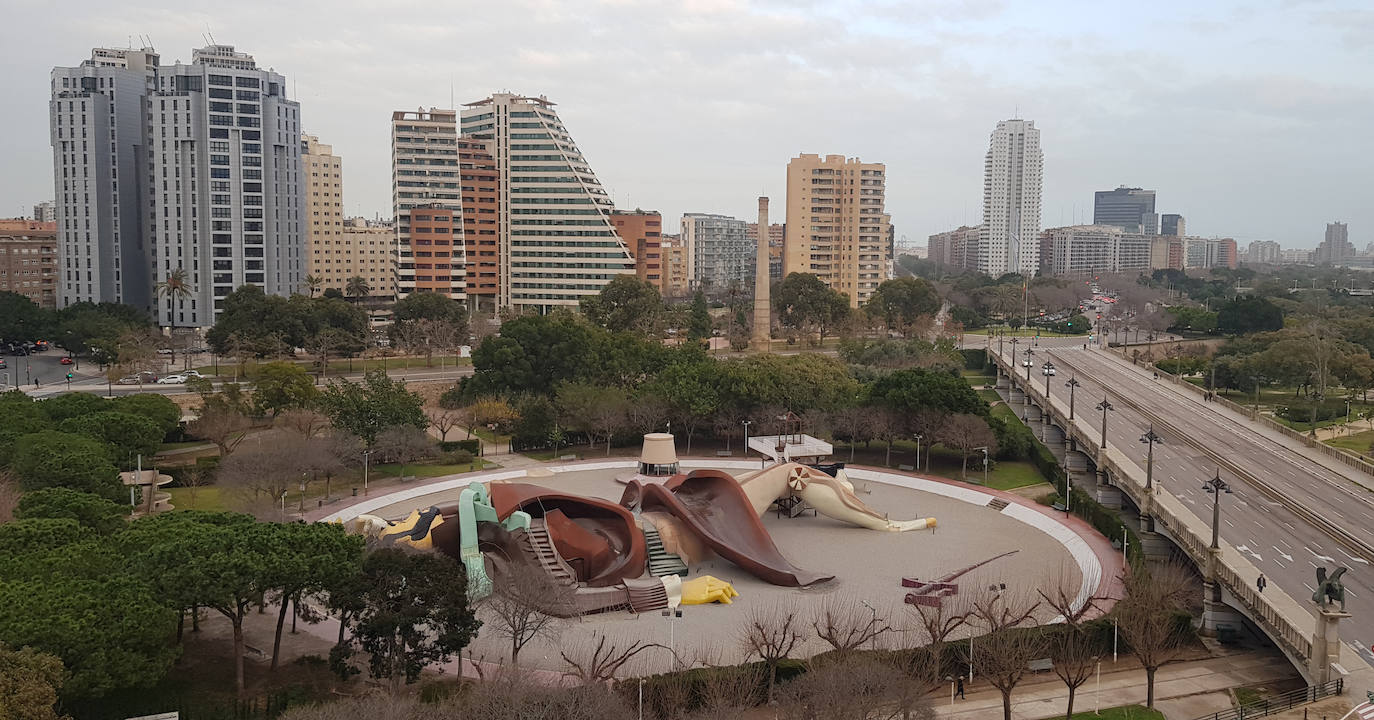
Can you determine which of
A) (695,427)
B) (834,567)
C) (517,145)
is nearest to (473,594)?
(834,567)

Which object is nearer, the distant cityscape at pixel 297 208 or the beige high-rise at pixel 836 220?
the distant cityscape at pixel 297 208

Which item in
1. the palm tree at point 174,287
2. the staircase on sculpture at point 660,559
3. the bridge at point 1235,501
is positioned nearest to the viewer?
the bridge at point 1235,501

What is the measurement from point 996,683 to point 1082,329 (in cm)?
11558

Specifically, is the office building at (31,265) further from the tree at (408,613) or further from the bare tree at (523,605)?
the tree at (408,613)

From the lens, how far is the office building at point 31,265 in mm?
121688

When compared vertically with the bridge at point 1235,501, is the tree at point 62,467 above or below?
above

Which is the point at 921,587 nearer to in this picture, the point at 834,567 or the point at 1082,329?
the point at 834,567

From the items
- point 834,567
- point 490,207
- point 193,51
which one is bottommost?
point 834,567

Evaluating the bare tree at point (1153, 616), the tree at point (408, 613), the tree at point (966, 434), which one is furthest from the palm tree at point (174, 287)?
the bare tree at point (1153, 616)

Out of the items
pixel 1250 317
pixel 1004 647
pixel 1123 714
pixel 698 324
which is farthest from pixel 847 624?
pixel 1250 317

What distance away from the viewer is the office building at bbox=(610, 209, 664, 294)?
136 m

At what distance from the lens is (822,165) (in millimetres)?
140375

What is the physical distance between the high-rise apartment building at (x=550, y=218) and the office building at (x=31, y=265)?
5454 centimetres

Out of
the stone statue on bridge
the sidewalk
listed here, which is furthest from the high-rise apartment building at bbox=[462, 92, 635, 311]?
the stone statue on bridge
